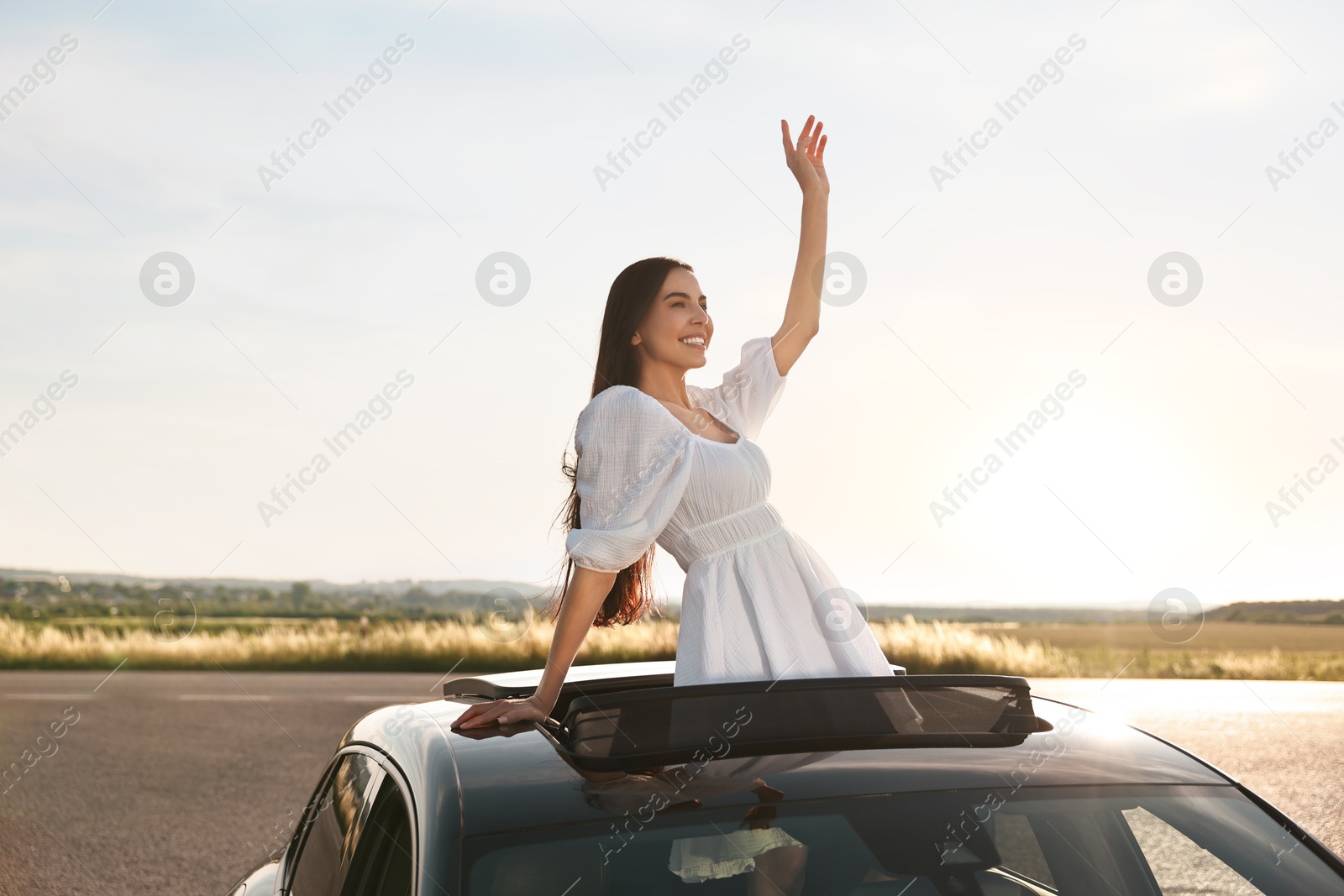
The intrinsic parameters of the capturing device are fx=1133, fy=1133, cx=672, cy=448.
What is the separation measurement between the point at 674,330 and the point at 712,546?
0.72 meters

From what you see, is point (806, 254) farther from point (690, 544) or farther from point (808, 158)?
point (690, 544)

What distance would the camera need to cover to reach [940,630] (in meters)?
16.7

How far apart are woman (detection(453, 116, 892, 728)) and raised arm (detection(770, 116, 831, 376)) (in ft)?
1.30

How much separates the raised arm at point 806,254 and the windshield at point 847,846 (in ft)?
6.40

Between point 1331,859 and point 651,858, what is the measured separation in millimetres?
1105

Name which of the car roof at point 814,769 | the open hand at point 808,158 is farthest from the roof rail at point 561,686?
the open hand at point 808,158

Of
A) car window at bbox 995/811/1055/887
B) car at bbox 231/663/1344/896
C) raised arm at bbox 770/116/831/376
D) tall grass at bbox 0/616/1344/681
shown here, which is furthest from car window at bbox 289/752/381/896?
tall grass at bbox 0/616/1344/681

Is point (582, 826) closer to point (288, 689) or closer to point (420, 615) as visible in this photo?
point (288, 689)

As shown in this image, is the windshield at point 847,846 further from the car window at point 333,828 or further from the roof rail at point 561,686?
the roof rail at point 561,686

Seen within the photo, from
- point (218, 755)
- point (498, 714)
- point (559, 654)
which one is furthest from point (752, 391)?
point (218, 755)

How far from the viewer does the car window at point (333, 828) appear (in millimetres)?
2158

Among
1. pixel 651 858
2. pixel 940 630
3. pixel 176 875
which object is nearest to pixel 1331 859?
pixel 651 858

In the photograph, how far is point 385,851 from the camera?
6.09ft

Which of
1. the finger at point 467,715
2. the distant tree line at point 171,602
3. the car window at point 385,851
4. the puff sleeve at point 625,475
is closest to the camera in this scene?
the car window at point 385,851
